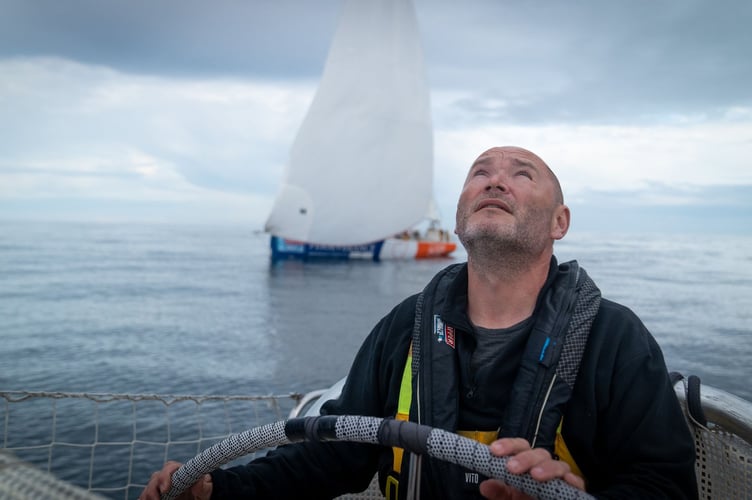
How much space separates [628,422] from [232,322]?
1383cm

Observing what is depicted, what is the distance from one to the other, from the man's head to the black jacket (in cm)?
20

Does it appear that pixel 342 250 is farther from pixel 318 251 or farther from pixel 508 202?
pixel 508 202

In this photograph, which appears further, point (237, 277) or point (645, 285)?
point (237, 277)

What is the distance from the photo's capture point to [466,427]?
1808 millimetres

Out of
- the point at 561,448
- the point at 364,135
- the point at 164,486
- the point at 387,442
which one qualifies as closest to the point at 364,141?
the point at 364,135

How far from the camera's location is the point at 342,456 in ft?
6.47

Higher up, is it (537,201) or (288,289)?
(537,201)

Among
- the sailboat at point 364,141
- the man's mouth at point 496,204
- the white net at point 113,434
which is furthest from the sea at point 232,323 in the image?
the man's mouth at point 496,204

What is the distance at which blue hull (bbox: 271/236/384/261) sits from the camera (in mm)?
34188

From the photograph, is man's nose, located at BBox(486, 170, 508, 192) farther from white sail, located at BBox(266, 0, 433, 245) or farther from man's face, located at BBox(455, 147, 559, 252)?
white sail, located at BBox(266, 0, 433, 245)

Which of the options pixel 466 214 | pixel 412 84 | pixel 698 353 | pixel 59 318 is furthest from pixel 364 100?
A: pixel 466 214

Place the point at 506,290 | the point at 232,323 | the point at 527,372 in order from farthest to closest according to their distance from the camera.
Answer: the point at 232,323 → the point at 506,290 → the point at 527,372

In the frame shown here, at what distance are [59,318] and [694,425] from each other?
48.4ft

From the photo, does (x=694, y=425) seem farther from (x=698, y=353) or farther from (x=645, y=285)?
(x=645, y=285)
